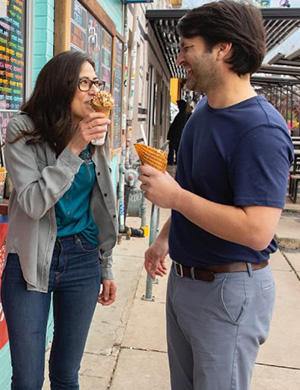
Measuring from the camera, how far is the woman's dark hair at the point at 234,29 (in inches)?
59.8

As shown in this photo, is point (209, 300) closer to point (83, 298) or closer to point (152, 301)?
point (83, 298)

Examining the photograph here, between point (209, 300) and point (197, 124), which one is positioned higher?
point (197, 124)

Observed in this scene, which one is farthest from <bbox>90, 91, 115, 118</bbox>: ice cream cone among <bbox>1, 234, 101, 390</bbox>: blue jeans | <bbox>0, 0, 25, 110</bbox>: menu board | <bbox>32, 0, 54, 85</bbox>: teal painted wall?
<bbox>32, 0, 54, 85</bbox>: teal painted wall

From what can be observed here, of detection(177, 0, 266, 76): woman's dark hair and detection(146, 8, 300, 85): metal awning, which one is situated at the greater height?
detection(146, 8, 300, 85): metal awning

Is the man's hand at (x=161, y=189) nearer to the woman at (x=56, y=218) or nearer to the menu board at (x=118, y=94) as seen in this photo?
the woman at (x=56, y=218)

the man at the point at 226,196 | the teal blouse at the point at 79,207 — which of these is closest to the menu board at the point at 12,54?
the teal blouse at the point at 79,207

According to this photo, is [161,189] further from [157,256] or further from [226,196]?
[157,256]

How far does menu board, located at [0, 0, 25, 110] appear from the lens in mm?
2686

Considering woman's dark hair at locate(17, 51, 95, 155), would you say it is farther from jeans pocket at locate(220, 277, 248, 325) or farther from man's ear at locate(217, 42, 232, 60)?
jeans pocket at locate(220, 277, 248, 325)

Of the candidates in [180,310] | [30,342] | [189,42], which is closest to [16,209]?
[30,342]

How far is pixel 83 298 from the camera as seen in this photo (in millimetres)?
1978

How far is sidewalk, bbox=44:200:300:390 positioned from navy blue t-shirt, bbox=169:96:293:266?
62.9 inches

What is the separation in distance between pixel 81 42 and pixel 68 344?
106 inches

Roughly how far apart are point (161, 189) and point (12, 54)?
1.75 metres
